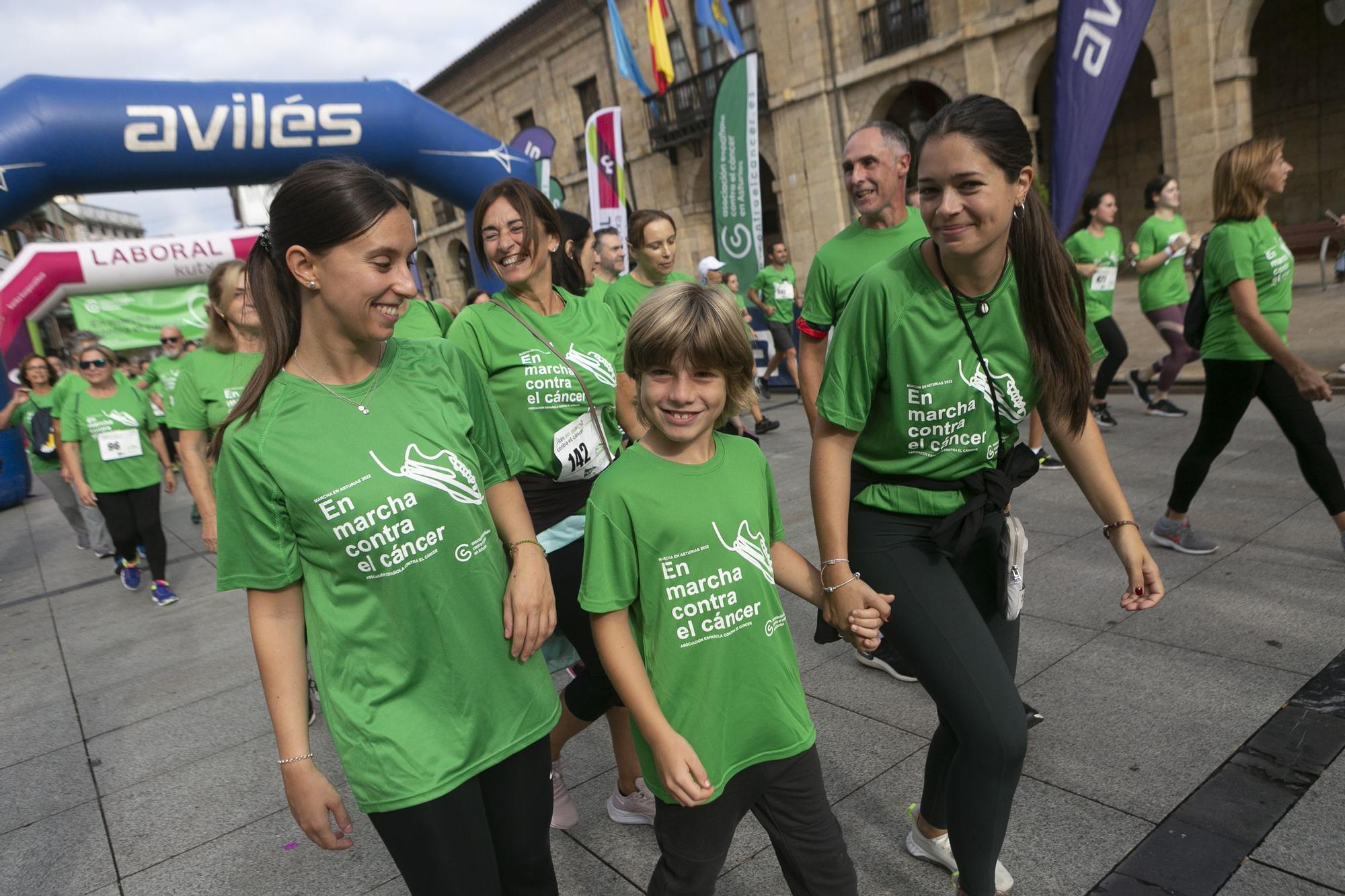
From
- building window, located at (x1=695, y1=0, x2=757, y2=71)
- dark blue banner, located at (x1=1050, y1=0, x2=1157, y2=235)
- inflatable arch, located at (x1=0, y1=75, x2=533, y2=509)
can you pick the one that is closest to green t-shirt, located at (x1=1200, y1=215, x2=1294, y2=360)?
dark blue banner, located at (x1=1050, y1=0, x2=1157, y2=235)

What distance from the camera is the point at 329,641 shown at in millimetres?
1575

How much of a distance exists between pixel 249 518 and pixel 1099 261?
7243mm

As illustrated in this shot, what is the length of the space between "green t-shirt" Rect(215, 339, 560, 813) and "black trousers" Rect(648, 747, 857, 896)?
37cm

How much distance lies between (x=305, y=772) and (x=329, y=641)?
222 mm

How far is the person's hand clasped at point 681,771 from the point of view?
161cm

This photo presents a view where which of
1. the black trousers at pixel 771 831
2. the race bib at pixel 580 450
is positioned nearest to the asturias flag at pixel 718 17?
the race bib at pixel 580 450

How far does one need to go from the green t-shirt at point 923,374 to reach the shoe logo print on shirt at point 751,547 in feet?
1.24

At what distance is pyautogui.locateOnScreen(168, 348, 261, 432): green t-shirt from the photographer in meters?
4.35

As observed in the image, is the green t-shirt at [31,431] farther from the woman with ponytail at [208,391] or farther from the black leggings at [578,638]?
the black leggings at [578,638]

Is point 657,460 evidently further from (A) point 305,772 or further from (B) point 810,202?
(B) point 810,202

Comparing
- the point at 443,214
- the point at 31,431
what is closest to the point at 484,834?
the point at 31,431

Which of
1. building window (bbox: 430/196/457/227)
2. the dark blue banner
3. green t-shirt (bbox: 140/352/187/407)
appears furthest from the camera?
building window (bbox: 430/196/457/227)

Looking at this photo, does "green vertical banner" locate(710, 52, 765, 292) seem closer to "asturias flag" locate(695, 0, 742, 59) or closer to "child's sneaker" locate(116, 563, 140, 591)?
"asturias flag" locate(695, 0, 742, 59)

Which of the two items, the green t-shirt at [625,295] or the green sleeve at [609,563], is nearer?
the green sleeve at [609,563]
